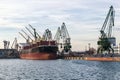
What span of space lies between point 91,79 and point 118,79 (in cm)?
620

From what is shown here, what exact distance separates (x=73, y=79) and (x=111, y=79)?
→ 8370mm

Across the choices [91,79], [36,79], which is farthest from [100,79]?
[36,79]

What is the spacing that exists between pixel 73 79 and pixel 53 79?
4.46 metres

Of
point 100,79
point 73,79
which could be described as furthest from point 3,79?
point 100,79

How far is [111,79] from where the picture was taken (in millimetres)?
85375

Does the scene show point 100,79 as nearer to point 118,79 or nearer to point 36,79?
point 118,79

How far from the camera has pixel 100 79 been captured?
8638 cm

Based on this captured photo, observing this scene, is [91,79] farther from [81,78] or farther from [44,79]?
[44,79]

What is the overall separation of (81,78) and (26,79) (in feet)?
40.7

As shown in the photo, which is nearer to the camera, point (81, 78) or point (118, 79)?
point (118, 79)

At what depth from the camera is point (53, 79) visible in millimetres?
88312

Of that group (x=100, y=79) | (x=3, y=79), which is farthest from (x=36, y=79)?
(x=100, y=79)

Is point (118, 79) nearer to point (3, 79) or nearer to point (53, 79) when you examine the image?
point (53, 79)

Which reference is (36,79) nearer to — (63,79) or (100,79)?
(63,79)
